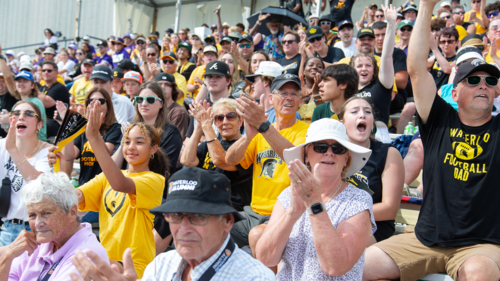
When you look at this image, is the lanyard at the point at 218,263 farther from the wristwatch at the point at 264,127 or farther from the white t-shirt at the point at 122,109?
the white t-shirt at the point at 122,109

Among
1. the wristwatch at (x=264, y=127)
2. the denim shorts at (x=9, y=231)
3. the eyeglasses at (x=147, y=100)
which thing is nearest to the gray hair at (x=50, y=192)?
the wristwatch at (x=264, y=127)

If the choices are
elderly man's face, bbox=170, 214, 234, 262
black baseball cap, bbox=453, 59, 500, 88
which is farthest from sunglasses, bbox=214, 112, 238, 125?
elderly man's face, bbox=170, 214, 234, 262

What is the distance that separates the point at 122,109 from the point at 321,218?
488 centimetres

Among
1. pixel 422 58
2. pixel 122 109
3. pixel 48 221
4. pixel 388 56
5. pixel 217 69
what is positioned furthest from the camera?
pixel 122 109

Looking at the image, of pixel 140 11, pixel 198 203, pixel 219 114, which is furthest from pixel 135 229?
pixel 140 11

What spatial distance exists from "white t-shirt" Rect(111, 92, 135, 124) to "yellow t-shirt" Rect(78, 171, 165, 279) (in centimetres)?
285

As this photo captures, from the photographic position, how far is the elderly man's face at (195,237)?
1.89 metres

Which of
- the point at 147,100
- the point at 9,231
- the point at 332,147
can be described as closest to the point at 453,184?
the point at 332,147

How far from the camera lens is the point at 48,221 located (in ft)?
8.76

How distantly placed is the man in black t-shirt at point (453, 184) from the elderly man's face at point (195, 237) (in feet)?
4.78

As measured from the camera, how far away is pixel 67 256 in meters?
2.63

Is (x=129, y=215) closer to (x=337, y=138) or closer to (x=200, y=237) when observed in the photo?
(x=200, y=237)

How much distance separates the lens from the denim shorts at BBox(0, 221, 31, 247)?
408 centimetres

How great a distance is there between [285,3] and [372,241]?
9633 millimetres
